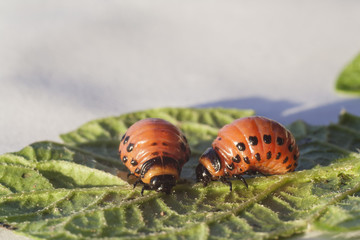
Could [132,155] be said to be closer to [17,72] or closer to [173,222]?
[173,222]

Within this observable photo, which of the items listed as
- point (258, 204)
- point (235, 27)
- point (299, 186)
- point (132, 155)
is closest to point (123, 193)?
point (132, 155)

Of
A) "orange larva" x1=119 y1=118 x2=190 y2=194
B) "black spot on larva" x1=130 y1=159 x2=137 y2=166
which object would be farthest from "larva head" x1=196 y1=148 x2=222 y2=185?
"black spot on larva" x1=130 y1=159 x2=137 y2=166

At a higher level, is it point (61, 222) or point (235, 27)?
point (235, 27)

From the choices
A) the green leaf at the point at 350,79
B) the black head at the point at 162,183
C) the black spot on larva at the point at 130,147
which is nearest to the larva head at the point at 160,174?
the black head at the point at 162,183

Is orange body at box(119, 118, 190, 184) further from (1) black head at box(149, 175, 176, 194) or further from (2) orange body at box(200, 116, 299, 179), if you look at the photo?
(2) orange body at box(200, 116, 299, 179)

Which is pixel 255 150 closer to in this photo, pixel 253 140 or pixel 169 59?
pixel 253 140

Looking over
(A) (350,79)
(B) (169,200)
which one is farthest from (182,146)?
(A) (350,79)
